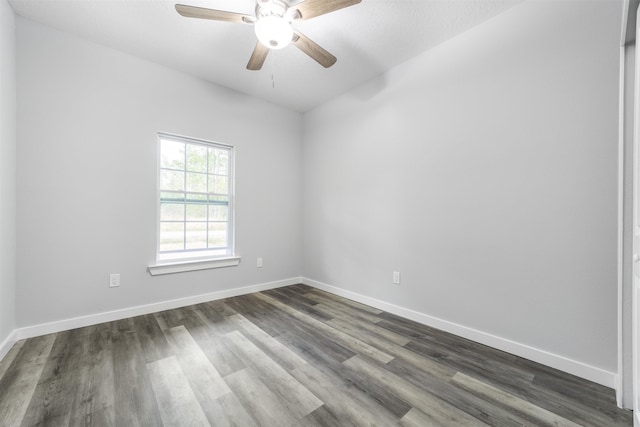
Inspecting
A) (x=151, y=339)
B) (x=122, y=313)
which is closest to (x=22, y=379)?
(x=151, y=339)

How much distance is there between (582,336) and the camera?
1703mm

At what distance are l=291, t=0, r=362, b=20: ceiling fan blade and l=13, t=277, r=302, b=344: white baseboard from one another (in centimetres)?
297

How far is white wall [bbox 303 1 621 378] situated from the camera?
1.67 metres

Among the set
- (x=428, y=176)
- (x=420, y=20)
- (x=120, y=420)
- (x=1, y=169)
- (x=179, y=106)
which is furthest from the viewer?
(x=179, y=106)

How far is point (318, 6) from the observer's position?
162 cm

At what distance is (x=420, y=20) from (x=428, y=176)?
131 cm

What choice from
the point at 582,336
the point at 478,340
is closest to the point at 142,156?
the point at 478,340

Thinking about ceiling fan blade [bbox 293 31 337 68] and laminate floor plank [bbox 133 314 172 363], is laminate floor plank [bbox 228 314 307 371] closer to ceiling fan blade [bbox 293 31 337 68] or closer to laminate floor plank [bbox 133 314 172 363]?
laminate floor plank [bbox 133 314 172 363]

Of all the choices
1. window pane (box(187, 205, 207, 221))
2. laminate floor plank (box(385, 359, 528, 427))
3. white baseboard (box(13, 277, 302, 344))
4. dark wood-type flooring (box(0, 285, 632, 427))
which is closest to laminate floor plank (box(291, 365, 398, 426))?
dark wood-type flooring (box(0, 285, 632, 427))

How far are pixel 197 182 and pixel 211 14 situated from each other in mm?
1916

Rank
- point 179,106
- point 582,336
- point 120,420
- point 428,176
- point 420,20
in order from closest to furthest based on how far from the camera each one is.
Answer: point 120,420 < point 582,336 < point 420,20 < point 428,176 < point 179,106

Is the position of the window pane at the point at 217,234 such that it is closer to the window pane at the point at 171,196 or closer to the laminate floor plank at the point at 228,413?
the window pane at the point at 171,196

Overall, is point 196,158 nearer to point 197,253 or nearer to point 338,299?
point 197,253

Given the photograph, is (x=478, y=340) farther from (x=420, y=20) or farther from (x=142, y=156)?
(x=142, y=156)
